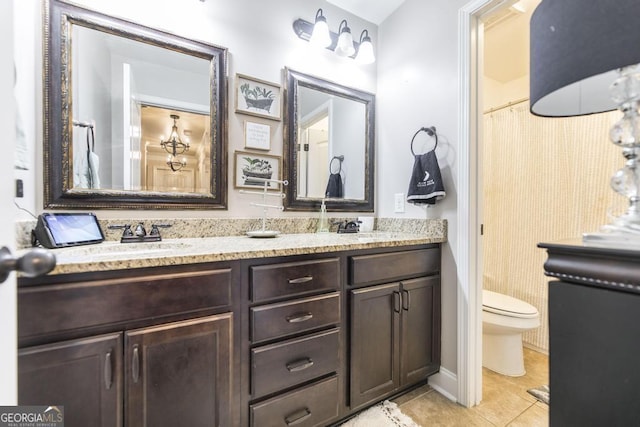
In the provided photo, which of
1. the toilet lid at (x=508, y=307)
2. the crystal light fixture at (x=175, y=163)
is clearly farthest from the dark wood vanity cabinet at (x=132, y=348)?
the toilet lid at (x=508, y=307)

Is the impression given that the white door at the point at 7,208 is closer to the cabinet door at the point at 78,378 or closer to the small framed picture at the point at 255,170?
the cabinet door at the point at 78,378

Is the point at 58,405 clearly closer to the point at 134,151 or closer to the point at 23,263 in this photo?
the point at 23,263

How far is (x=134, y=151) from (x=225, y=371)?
3.71 feet

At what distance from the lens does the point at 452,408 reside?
4.93ft

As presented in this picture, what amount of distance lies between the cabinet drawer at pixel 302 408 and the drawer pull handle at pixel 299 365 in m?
0.10

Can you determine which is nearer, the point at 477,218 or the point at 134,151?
the point at 134,151

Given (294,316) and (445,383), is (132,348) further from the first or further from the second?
(445,383)

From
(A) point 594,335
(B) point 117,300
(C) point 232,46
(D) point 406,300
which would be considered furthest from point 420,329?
(C) point 232,46

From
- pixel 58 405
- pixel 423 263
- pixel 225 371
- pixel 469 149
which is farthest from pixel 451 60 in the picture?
pixel 58 405

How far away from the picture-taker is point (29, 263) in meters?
0.44

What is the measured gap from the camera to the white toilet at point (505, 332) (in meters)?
1.73

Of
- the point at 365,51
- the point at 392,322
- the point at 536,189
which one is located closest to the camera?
the point at 392,322

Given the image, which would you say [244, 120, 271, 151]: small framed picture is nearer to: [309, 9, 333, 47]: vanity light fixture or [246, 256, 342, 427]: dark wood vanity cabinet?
[309, 9, 333, 47]: vanity light fixture

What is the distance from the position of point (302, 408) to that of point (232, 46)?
192cm
